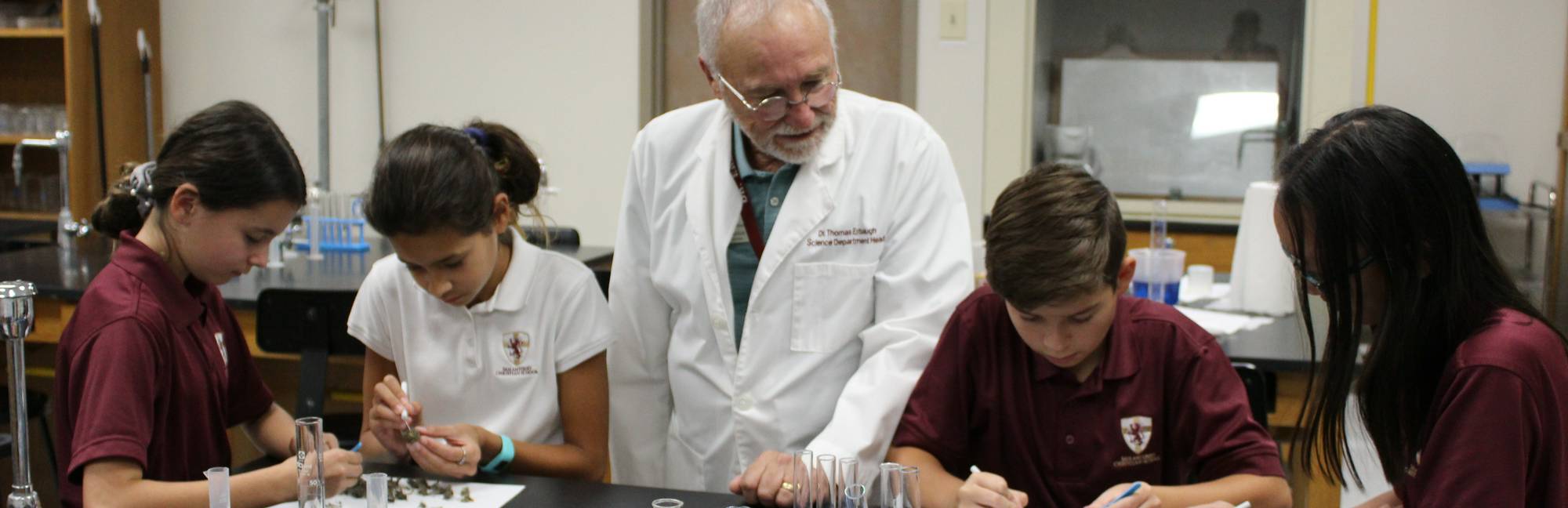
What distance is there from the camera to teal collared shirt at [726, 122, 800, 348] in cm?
186

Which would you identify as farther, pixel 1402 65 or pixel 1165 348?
pixel 1402 65

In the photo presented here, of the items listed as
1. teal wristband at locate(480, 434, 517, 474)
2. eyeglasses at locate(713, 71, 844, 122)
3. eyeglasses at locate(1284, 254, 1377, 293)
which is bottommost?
teal wristband at locate(480, 434, 517, 474)

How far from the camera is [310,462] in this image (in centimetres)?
117

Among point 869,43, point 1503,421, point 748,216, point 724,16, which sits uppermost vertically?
point 869,43

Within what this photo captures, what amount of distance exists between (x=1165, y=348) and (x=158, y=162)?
129 cm

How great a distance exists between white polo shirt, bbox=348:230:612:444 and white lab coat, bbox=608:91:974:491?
Result: 133 mm

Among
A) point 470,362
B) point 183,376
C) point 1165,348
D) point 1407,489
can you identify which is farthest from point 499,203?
point 1407,489

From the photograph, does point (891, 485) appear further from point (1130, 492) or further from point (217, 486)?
point (217, 486)

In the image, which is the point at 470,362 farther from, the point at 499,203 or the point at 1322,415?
the point at 1322,415

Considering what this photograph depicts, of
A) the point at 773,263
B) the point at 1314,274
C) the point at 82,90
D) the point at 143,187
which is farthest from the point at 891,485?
the point at 82,90

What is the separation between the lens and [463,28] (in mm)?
4852

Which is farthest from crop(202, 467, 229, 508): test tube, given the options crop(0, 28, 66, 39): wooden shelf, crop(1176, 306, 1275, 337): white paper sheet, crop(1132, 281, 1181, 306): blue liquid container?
crop(0, 28, 66, 39): wooden shelf

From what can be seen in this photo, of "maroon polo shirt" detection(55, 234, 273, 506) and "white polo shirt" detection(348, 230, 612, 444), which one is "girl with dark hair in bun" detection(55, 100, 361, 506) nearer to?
"maroon polo shirt" detection(55, 234, 273, 506)

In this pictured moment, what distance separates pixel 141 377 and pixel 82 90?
13.1 feet
